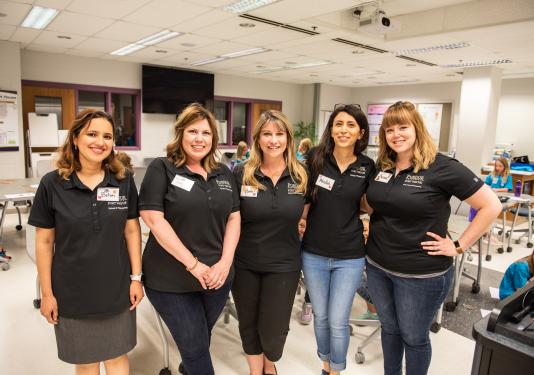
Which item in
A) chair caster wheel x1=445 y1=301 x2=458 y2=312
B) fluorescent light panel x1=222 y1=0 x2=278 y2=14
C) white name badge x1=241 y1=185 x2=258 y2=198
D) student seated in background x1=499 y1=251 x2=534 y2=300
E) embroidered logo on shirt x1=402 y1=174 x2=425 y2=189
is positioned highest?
fluorescent light panel x1=222 y1=0 x2=278 y2=14

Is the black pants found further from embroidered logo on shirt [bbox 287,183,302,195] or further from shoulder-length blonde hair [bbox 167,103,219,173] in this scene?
shoulder-length blonde hair [bbox 167,103,219,173]

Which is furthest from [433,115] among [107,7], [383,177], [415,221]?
[415,221]

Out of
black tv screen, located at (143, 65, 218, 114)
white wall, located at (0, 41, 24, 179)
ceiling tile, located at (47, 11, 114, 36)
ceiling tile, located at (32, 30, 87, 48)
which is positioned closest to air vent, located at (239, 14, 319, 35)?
ceiling tile, located at (47, 11, 114, 36)

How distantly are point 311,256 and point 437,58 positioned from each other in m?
6.05

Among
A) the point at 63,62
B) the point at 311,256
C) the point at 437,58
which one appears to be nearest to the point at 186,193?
the point at 311,256

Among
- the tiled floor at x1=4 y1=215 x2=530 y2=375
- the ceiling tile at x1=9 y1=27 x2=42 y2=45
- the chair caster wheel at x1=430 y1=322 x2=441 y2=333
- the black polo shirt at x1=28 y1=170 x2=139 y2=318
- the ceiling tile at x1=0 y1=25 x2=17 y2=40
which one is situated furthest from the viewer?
the ceiling tile at x1=9 y1=27 x2=42 y2=45

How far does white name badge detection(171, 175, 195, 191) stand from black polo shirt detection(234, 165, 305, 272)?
0.97 ft

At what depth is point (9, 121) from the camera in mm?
6320

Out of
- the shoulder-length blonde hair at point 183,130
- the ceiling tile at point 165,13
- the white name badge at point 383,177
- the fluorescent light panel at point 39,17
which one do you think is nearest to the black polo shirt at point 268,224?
the shoulder-length blonde hair at point 183,130

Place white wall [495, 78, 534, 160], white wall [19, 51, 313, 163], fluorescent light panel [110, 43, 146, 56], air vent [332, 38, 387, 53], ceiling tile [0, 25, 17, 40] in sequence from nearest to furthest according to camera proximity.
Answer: ceiling tile [0, 25, 17, 40]
air vent [332, 38, 387, 53]
fluorescent light panel [110, 43, 146, 56]
white wall [19, 51, 313, 163]
white wall [495, 78, 534, 160]

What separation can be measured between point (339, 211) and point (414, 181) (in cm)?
39

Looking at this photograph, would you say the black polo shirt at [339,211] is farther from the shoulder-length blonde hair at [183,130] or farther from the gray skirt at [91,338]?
the gray skirt at [91,338]

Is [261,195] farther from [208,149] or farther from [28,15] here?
[28,15]

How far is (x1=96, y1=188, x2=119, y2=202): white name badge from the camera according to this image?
151cm
